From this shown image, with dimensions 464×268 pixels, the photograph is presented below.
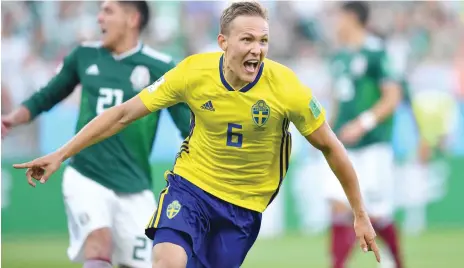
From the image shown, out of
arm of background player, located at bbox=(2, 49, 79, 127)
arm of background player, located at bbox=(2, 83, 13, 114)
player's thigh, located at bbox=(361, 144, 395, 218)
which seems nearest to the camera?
arm of background player, located at bbox=(2, 49, 79, 127)

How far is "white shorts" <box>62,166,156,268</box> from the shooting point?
24.1 ft

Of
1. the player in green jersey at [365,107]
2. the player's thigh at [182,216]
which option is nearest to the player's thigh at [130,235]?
the player's thigh at [182,216]

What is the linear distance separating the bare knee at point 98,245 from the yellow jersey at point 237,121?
1.14 m

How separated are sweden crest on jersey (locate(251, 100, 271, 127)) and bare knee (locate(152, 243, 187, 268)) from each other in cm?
87

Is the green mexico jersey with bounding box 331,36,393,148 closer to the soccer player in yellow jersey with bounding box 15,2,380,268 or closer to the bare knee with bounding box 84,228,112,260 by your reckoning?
the bare knee with bounding box 84,228,112,260

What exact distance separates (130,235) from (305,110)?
2.14 m

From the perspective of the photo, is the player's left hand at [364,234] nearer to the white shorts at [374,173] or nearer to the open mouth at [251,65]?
the open mouth at [251,65]

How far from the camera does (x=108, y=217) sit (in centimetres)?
741

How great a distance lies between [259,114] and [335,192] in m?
4.56

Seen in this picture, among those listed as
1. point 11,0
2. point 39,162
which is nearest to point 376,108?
point 39,162

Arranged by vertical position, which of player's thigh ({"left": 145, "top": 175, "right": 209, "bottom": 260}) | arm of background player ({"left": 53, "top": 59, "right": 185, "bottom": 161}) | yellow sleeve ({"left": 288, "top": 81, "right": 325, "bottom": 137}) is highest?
yellow sleeve ({"left": 288, "top": 81, "right": 325, "bottom": 137})

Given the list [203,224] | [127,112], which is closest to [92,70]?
[127,112]

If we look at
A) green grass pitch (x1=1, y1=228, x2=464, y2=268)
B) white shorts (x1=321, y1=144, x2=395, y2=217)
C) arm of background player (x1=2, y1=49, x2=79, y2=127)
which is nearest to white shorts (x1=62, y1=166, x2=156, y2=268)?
arm of background player (x1=2, y1=49, x2=79, y2=127)

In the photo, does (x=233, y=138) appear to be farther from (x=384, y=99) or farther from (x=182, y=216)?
(x=384, y=99)
